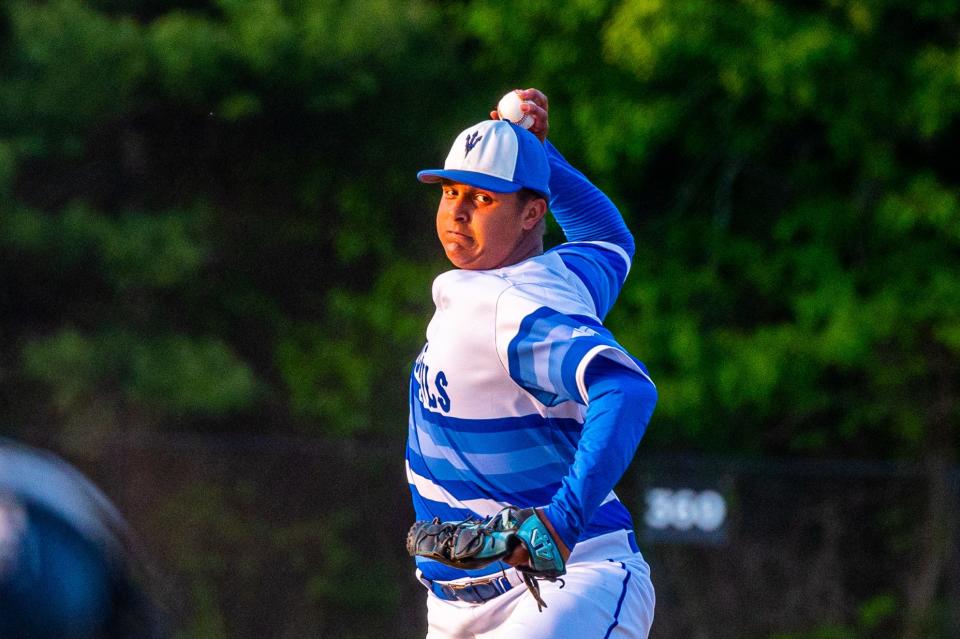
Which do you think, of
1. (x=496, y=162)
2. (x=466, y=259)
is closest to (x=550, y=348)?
(x=466, y=259)

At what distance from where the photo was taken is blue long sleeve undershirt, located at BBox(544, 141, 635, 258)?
4.87m

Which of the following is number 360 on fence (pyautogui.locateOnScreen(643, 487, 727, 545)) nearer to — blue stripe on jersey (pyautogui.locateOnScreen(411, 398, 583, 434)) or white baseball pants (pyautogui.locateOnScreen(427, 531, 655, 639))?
white baseball pants (pyautogui.locateOnScreen(427, 531, 655, 639))

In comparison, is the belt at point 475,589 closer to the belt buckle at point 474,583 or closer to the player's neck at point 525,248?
the belt buckle at point 474,583

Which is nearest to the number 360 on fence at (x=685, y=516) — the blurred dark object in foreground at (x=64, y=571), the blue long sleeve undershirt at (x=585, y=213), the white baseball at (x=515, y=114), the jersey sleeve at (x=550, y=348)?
the blue long sleeve undershirt at (x=585, y=213)

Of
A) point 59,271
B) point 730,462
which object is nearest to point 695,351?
point 730,462

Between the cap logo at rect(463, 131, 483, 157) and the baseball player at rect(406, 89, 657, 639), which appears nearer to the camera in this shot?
the baseball player at rect(406, 89, 657, 639)

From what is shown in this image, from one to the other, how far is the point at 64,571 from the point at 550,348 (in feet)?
5.25

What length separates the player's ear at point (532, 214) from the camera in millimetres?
4367

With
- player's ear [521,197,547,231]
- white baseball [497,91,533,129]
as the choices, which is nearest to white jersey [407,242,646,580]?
player's ear [521,197,547,231]

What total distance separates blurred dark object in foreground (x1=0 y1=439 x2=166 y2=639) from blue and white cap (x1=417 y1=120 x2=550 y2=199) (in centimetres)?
180

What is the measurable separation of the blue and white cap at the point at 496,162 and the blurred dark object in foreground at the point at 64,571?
1798 millimetres

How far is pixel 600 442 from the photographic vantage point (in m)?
3.81

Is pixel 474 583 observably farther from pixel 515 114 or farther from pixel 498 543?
pixel 515 114

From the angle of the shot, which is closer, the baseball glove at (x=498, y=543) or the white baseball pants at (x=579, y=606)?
A: the baseball glove at (x=498, y=543)
